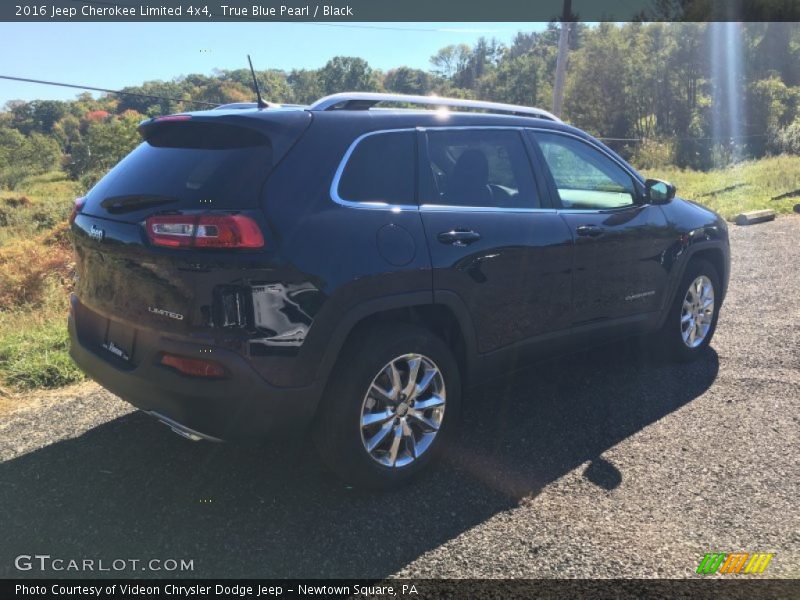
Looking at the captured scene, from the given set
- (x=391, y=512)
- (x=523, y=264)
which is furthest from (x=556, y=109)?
(x=391, y=512)

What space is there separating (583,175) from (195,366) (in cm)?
298

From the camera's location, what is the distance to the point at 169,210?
279 centimetres

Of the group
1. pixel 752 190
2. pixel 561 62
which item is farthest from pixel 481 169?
pixel 752 190

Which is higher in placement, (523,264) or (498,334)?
(523,264)

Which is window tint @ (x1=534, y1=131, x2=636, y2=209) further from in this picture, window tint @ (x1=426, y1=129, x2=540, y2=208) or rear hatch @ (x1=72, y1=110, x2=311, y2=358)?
rear hatch @ (x1=72, y1=110, x2=311, y2=358)

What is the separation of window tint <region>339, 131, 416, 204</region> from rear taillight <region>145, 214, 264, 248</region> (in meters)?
0.50

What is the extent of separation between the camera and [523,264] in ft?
12.0

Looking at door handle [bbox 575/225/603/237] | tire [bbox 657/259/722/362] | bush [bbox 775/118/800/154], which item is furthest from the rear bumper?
bush [bbox 775/118/800/154]

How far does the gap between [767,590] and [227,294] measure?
247 centimetres

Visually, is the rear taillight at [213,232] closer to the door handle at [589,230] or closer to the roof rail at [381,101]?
the roof rail at [381,101]

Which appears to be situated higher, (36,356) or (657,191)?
(657,191)

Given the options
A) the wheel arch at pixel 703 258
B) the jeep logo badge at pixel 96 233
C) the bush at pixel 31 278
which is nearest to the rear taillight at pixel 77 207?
the jeep logo badge at pixel 96 233

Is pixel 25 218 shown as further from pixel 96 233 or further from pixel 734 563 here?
pixel 734 563

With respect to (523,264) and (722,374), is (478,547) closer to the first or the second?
(523,264)
